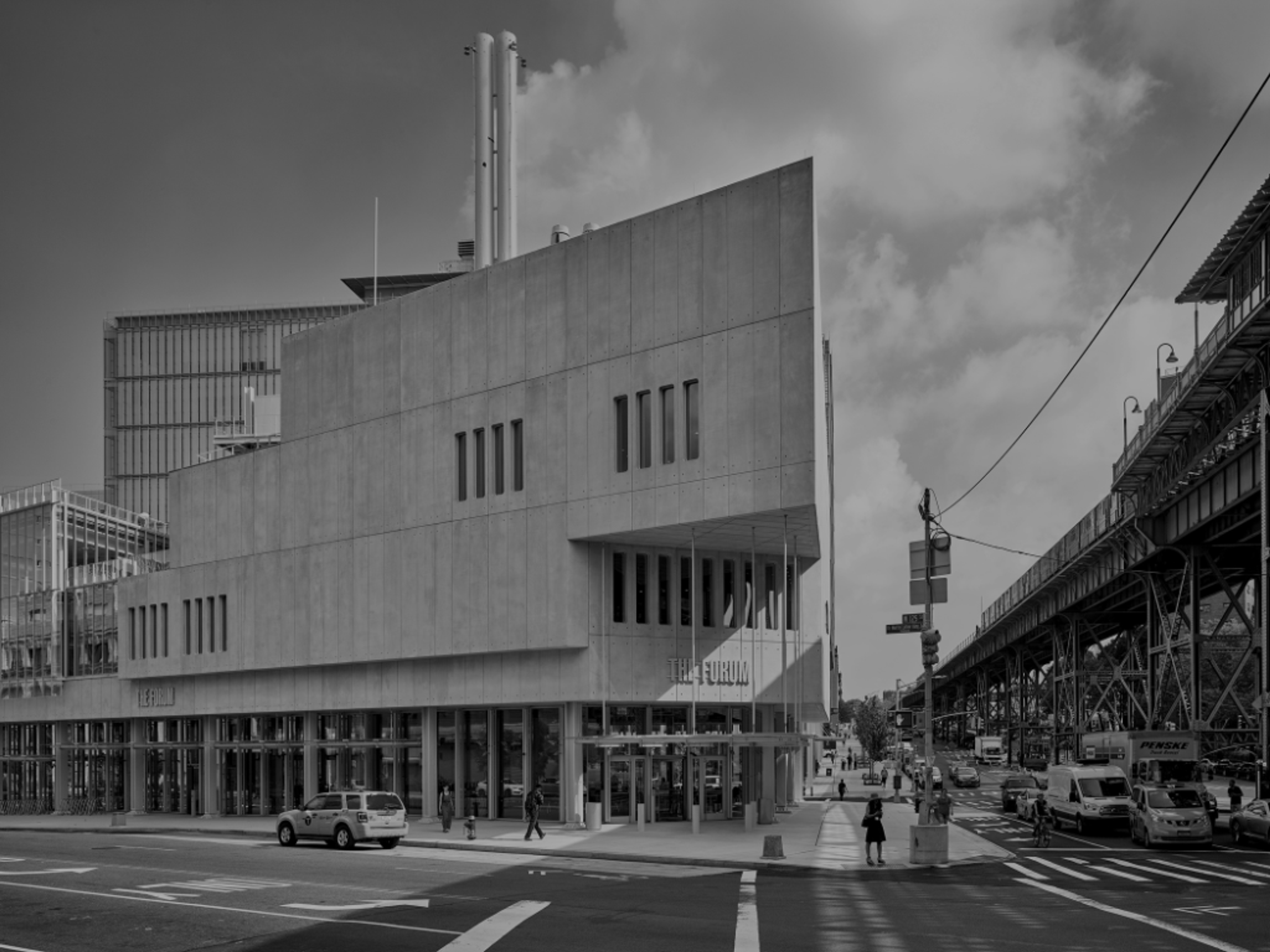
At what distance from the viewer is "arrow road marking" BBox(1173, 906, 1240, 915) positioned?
22906 mm

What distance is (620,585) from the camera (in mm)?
47250

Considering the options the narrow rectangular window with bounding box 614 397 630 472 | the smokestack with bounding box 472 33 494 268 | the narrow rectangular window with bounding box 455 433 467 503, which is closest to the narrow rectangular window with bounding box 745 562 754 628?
the narrow rectangular window with bounding box 614 397 630 472

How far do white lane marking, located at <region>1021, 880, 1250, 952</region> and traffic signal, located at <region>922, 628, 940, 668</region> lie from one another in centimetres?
662

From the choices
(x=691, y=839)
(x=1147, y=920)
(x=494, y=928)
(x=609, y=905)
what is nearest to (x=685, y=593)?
(x=691, y=839)

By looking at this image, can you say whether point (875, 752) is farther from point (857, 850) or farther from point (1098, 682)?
point (857, 850)

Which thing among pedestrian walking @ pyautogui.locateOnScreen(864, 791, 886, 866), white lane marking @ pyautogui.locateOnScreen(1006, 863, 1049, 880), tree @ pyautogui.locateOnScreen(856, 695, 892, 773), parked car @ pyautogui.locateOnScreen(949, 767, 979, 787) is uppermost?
pedestrian walking @ pyautogui.locateOnScreen(864, 791, 886, 866)

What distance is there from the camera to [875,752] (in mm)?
143500

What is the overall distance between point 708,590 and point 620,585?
12.5 feet

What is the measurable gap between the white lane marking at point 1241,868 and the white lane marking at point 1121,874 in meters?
2.22

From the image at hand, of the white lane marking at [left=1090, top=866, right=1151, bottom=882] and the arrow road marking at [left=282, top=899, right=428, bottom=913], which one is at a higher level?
the arrow road marking at [left=282, top=899, right=428, bottom=913]

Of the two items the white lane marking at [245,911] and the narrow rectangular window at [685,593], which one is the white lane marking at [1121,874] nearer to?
the white lane marking at [245,911]

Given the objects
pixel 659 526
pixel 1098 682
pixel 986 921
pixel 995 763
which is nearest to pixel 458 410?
pixel 659 526

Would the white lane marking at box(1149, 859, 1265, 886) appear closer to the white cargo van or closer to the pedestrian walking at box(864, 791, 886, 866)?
the pedestrian walking at box(864, 791, 886, 866)

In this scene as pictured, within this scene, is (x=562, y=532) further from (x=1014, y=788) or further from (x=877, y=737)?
(x=877, y=737)
